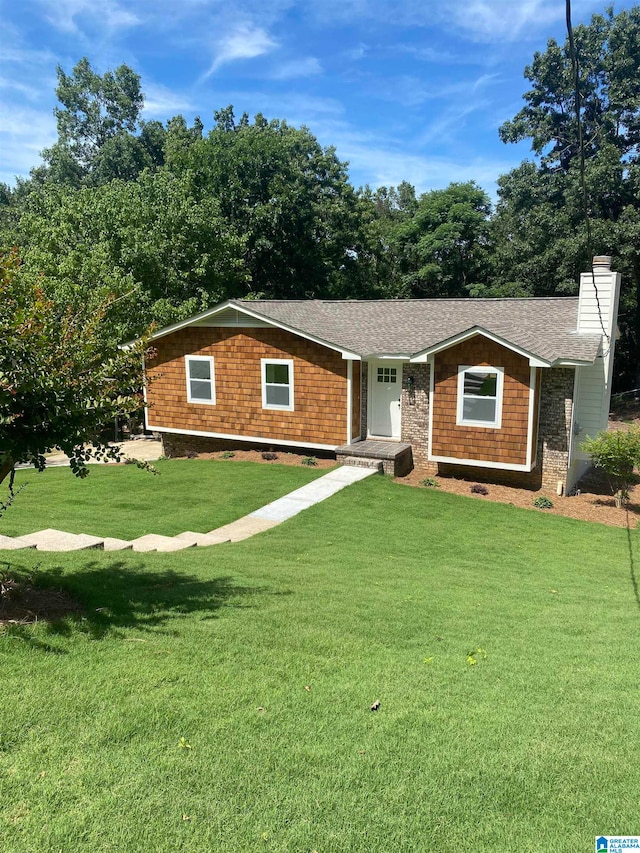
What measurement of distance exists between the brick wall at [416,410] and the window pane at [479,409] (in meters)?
1.24

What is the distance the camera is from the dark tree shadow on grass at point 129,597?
5215mm

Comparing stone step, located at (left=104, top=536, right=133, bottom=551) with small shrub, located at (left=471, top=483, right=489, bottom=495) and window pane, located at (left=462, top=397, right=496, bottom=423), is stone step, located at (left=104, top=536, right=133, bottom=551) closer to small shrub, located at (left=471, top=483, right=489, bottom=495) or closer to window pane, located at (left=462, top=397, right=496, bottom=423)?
small shrub, located at (left=471, top=483, right=489, bottom=495)

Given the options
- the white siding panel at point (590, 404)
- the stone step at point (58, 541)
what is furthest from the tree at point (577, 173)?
the stone step at point (58, 541)

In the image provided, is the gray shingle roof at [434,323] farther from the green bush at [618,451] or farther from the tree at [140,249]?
the tree at [140,249]

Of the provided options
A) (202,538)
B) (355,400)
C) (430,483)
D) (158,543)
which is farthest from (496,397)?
(158,543)

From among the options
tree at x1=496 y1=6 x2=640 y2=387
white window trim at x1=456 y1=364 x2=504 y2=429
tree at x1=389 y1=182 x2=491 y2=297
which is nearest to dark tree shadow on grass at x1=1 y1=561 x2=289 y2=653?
white window trim at x1=456 y1=364 x2=504 y2=429

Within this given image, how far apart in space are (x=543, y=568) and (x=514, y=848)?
685 cm

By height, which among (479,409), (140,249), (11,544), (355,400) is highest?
(140,249)

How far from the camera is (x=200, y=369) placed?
18281mm

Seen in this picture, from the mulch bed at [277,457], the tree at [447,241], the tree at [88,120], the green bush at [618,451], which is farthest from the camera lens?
the tree at [88,120]

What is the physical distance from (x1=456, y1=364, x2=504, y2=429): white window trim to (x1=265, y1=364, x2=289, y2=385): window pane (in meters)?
5.09

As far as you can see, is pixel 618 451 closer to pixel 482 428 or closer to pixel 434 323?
pixel 482 428

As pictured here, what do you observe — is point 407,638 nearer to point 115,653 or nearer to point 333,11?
point 115,653

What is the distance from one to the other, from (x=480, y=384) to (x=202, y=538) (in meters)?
7.77
